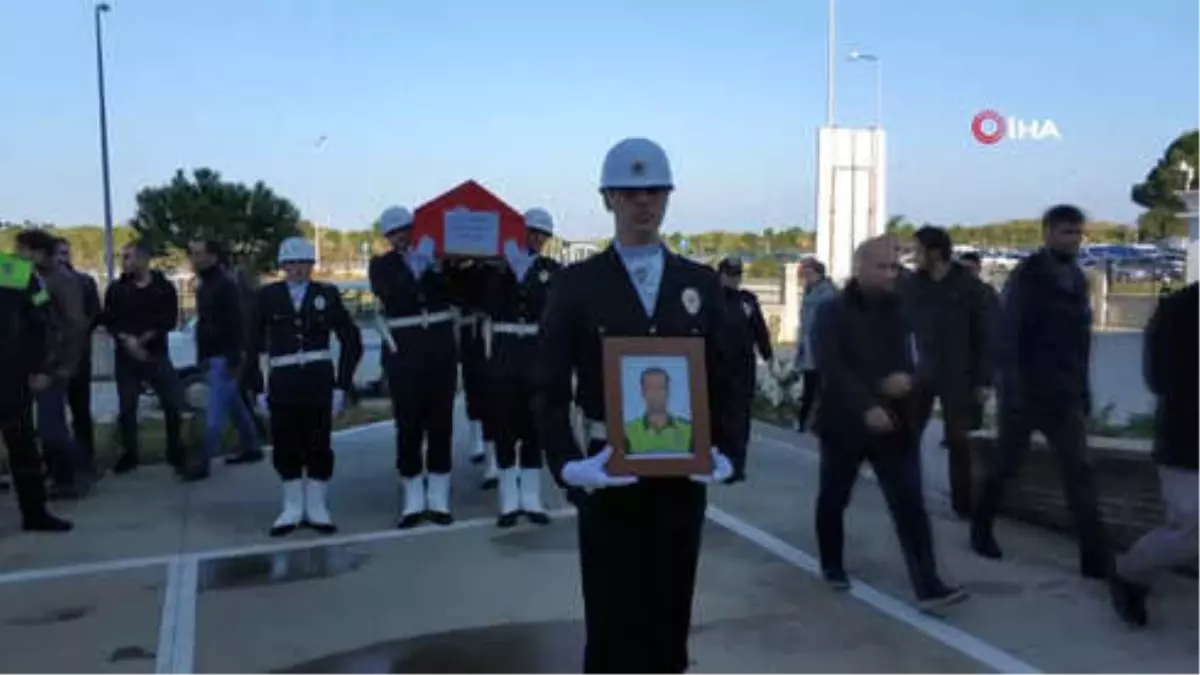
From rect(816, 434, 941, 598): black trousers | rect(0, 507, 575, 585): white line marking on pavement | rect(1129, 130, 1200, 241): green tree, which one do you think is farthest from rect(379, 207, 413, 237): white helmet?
rect(1129, 130, 1200, 241): green tree

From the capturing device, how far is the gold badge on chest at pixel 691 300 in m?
3.57

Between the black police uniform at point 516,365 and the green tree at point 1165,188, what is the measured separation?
66.2 m

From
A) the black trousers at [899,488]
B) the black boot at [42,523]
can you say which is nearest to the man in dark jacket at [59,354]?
the black boot at [42,523]

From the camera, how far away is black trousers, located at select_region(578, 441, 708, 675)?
3.56 metres

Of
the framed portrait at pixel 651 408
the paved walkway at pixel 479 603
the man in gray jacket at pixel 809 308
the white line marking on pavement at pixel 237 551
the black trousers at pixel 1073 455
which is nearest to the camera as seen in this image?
the framed portrait at pixel 651 408

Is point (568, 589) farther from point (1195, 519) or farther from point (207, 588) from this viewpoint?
point (1195, 519)

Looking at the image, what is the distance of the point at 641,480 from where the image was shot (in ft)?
11.5

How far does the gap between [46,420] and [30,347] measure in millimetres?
1232

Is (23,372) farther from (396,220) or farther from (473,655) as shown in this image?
(473,655)

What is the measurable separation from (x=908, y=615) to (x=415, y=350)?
340cm

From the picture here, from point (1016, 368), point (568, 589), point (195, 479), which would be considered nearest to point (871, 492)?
point (1016, 368)

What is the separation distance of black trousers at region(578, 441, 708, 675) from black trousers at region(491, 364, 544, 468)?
4.03m

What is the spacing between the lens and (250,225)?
44250mm

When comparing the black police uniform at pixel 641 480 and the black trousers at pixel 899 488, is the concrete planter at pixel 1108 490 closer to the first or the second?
the black trousers at pixel 899 488
